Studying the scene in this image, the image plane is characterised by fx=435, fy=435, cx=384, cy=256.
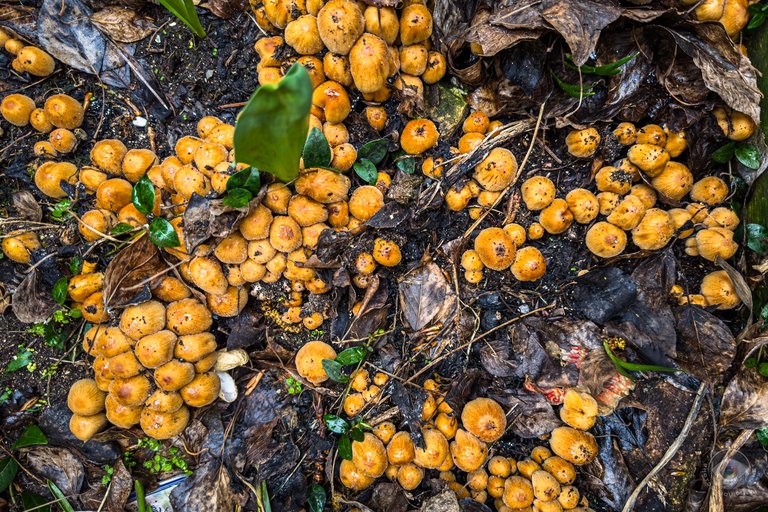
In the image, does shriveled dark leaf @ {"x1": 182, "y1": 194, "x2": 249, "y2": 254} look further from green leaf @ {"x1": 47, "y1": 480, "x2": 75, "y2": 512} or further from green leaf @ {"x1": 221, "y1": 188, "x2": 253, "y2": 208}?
green leaf @ {"x1": 47, "y1": 480, "x2": 75, "y2": 512}

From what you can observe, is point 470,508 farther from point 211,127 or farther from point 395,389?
point 211,127

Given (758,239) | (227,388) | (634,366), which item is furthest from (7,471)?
(758,239)

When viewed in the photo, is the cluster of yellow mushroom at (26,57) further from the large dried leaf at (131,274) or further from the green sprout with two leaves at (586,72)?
the green sprout with two leaves at (586,72)

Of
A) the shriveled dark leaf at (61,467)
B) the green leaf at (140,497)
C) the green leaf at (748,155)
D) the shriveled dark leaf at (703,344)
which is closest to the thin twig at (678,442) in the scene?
the shriveled dark leaf at (703,344)

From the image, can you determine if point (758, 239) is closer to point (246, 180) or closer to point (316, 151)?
point (316, 151)

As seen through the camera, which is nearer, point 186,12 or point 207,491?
point 186,12
